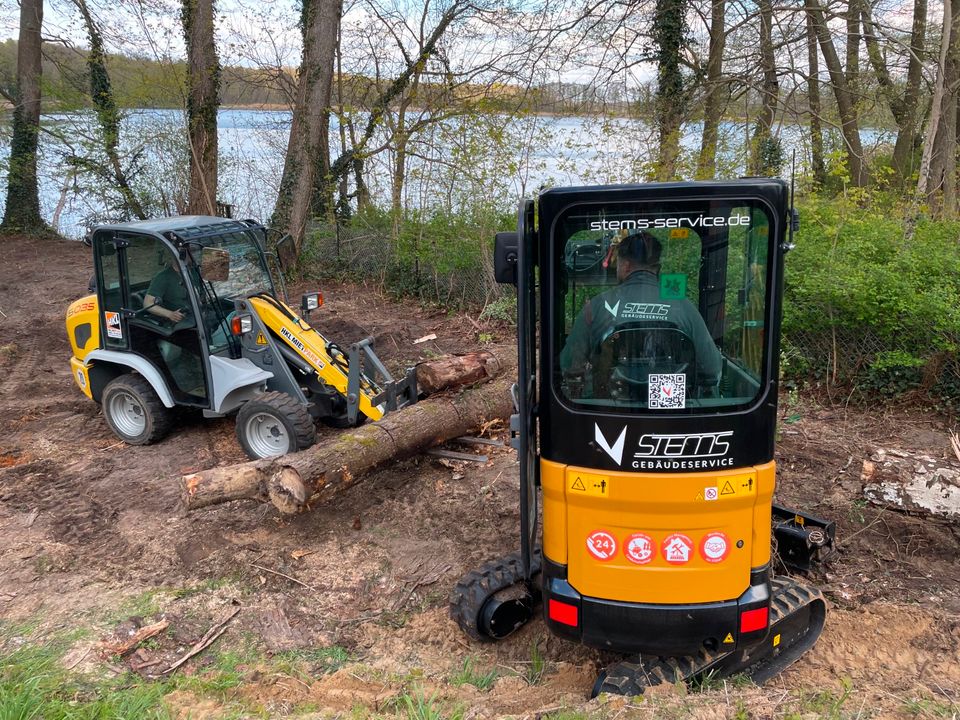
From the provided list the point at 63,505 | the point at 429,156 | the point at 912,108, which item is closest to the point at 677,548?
the point at 63,505

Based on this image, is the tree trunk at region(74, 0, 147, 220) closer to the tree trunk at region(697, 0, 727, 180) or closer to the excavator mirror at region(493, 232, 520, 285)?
the tree trunk at region(697, 0, 727, 180)

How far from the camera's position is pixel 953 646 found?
4.33 meters

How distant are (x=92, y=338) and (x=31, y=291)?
704 centimetres

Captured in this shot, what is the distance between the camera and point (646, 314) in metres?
3.34

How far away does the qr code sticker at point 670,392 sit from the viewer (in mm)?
3324

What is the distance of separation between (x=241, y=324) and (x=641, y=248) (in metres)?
4.67

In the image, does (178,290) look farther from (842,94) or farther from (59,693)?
(842,94)

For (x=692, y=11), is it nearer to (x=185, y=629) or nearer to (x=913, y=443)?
(x=913, y=443)

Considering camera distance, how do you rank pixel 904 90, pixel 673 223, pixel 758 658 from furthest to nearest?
1. pixel 904 90
2. pixel 758 658
3. pixel 673 223

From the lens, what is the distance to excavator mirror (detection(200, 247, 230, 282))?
698 cm

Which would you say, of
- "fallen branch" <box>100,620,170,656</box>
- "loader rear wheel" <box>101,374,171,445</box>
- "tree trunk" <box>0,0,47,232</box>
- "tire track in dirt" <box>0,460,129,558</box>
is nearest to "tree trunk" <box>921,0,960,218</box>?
"loader rear wheel" <box>101,374,171,445</box>

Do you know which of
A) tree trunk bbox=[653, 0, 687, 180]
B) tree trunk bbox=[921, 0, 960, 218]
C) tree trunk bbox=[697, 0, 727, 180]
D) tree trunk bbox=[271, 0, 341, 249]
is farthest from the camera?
tree trunk bbox=[271, 0, 341, 249]

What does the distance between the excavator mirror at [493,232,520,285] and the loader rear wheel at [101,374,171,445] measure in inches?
202

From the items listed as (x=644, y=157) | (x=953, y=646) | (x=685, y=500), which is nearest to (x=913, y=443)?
(x=953, y=646)
